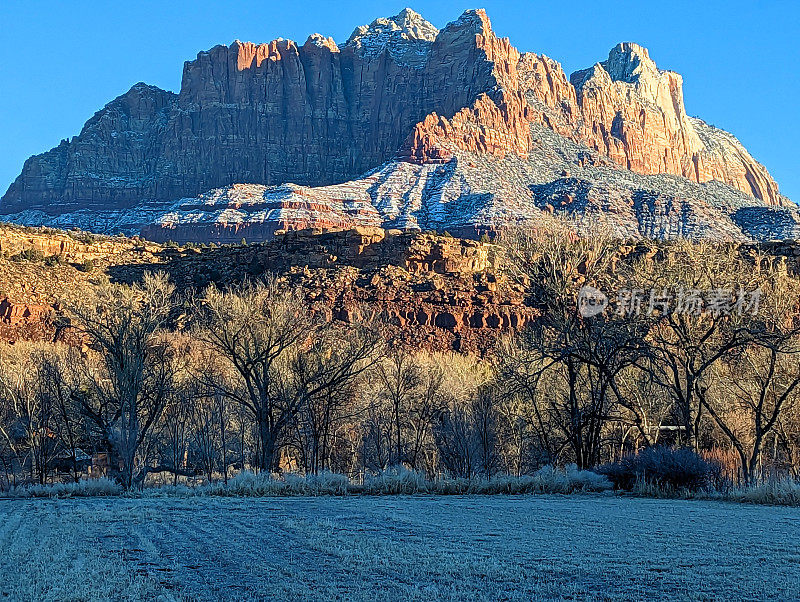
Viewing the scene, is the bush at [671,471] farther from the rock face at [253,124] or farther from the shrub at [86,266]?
the rock face at [253,124]

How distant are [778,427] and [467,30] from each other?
167m

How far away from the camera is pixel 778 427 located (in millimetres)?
26125

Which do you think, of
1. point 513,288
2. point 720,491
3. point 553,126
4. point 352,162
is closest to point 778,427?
point 720,491

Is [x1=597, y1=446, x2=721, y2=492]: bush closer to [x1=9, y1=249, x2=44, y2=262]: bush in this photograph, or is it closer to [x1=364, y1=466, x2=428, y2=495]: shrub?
[x1=364, y1=466, x2=428, y2=495]: shrub

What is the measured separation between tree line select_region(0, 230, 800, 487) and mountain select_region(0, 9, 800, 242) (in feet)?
215

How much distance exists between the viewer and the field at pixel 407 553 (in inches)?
268

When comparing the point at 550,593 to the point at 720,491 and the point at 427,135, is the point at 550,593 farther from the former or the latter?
the point at 427,135

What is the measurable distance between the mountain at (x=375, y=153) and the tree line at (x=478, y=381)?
65553 mm

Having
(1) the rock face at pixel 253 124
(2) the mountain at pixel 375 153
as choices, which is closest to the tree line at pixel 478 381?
(2) the mountain at pixel 375 153

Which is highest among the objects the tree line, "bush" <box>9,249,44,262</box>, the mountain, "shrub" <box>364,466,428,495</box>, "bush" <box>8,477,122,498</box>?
the mountain

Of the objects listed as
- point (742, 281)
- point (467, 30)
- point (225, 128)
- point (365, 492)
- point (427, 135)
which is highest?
point (467, 30)

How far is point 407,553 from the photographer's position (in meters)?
8.35

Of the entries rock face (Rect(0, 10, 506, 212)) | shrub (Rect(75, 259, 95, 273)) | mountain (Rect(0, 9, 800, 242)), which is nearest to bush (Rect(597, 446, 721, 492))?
shrub (Rect(75, 259, 95, 273))

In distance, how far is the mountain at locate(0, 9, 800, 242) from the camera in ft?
368
